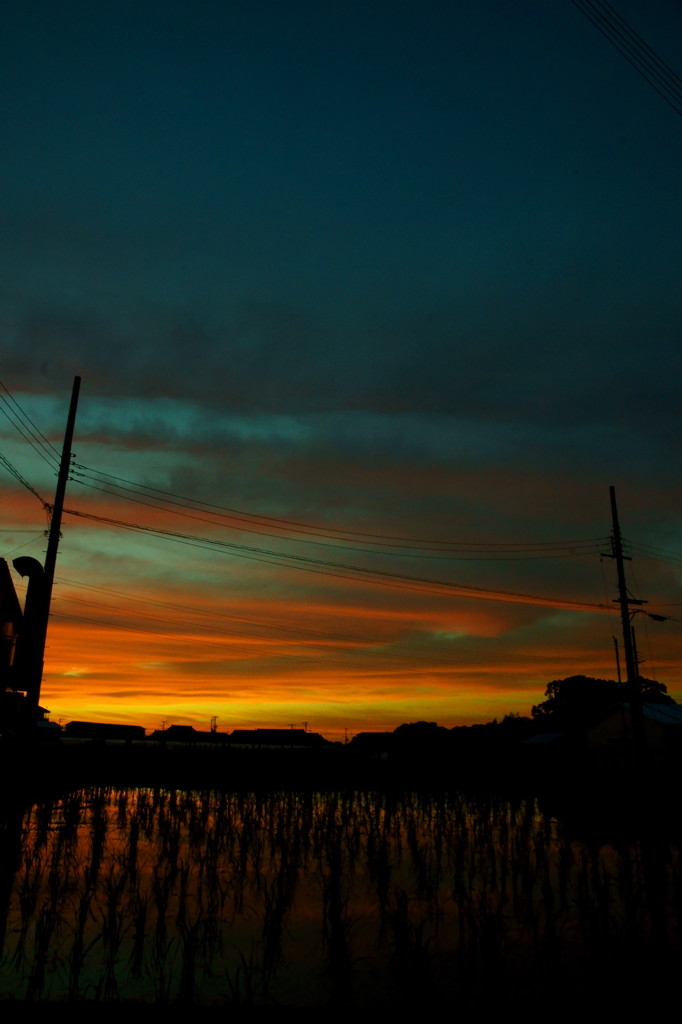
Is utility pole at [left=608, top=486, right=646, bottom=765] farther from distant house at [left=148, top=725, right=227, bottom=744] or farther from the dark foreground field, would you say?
distant house at [left=148, top=725, right=227, bottom=744]

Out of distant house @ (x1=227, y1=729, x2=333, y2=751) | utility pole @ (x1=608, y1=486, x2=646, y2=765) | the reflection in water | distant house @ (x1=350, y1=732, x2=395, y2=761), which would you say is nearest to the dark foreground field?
the reflection in water

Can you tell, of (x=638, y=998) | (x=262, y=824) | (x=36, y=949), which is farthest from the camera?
(x=262, y=824)

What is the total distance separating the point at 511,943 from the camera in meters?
11.4

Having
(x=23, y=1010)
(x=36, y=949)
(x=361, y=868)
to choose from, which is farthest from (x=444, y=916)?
(x=23, y=1010)

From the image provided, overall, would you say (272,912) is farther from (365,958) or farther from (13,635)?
(13,635)

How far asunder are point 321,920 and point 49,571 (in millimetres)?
15481

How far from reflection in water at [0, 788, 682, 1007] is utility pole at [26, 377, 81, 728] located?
4.31 m

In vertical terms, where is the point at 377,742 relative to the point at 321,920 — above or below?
above

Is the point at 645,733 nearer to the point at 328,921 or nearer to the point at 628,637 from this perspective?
the point at 628,637

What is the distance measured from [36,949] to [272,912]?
380cm

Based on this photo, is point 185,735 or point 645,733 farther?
point 185,735

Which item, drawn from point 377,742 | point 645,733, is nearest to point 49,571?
point 645,733

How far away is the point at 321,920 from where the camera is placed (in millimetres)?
12953

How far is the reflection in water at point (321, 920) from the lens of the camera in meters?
9.62
